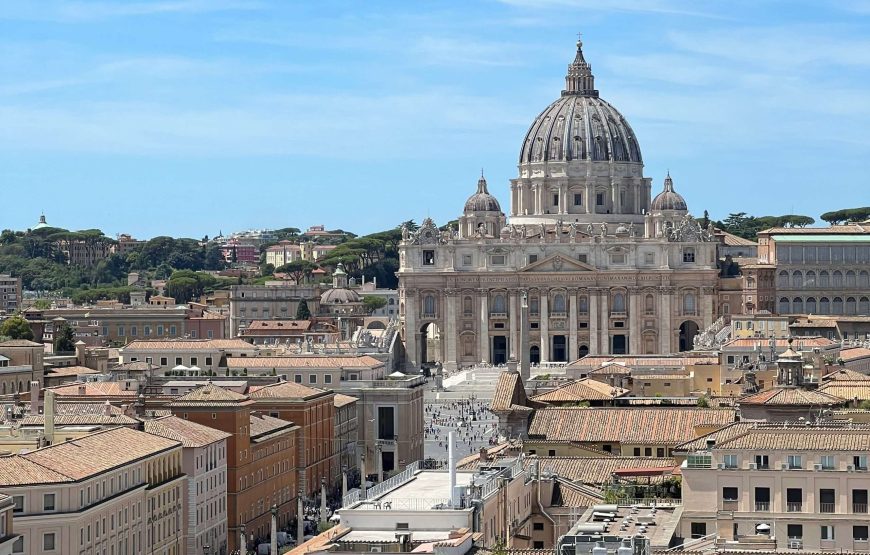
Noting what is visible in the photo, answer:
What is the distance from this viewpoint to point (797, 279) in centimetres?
15612

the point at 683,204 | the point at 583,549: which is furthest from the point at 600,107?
the point at 583,549

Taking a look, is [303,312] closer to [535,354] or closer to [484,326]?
[484,326]

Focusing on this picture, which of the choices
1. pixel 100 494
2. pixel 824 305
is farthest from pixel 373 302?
pixel 100 494

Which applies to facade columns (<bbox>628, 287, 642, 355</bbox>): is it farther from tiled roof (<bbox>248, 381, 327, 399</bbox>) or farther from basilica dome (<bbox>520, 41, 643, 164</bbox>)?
tiled roof (<bbox>248, 381, 327, 399</bbox>)

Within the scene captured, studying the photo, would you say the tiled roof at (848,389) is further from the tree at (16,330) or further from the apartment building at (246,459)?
the tree at (16,330)

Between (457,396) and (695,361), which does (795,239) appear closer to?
(457,396)

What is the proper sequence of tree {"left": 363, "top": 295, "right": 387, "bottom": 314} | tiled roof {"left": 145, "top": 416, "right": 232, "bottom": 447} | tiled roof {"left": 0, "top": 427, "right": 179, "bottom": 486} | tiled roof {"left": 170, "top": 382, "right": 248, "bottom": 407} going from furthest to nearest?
1. tree {"left": 363, "top": 295, "right": 387, "bottom": 314}
2. tiled roof {"left": 170, "top": 382, "right": 248, "bottom": 407}
3. tiled roof {"left": 145, "top": 416, "right": 232, "bottom": 447}
4. tiled roof {"left": 0, "top": 427, "right": 179, "bottom": 486}

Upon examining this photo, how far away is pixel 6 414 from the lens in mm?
59656

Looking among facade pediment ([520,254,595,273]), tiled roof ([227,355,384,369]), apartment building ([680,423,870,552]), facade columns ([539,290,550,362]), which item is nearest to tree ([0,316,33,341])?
tiled roof ([227,355,384,369])

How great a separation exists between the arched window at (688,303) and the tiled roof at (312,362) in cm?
7503

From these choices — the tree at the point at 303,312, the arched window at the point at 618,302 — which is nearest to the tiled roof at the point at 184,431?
the arched window at the point at 618,302

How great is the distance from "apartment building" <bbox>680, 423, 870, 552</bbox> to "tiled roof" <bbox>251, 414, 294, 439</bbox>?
29.3 metres

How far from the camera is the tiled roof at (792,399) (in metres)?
44.3

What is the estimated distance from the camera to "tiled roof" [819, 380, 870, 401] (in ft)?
173
